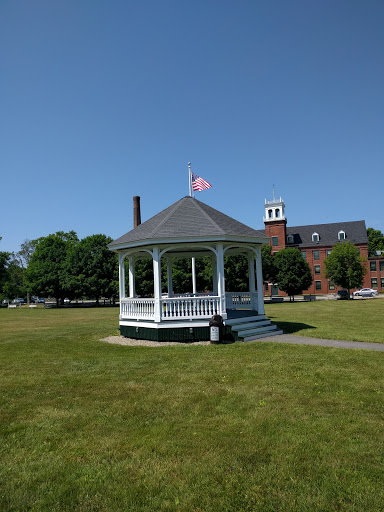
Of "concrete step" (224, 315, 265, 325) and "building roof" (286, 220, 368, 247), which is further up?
"building roof" (286, 220, 368, 247)

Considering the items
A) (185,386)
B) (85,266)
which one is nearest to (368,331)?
(185,386)

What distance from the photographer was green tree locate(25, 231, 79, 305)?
5705cm

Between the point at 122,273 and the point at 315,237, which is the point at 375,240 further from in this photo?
the point at 122,273

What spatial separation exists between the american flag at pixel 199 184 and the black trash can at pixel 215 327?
893cm

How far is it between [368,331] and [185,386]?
1185 centimetres

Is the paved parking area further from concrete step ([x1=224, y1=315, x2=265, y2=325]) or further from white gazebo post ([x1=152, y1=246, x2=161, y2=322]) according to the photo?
white gazebo post ([x1=152, y1=246, x2=161, y2=322])

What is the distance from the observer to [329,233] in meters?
76.7

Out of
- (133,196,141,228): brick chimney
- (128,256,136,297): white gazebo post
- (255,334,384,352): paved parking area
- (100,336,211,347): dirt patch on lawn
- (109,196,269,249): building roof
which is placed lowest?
(100,336,211,347): dirt patch on lawn

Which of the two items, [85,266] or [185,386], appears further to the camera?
[85,266]

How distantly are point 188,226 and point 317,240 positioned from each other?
220 ft

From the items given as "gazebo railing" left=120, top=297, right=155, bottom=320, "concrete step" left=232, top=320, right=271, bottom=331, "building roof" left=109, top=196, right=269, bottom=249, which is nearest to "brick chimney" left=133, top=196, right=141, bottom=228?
"building roof" left=109, top=196, right=269, bottom=249

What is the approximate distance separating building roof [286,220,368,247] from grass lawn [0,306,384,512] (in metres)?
69.9

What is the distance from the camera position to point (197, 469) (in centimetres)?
441

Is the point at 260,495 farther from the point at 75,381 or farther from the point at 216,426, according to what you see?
the point at 75,381
